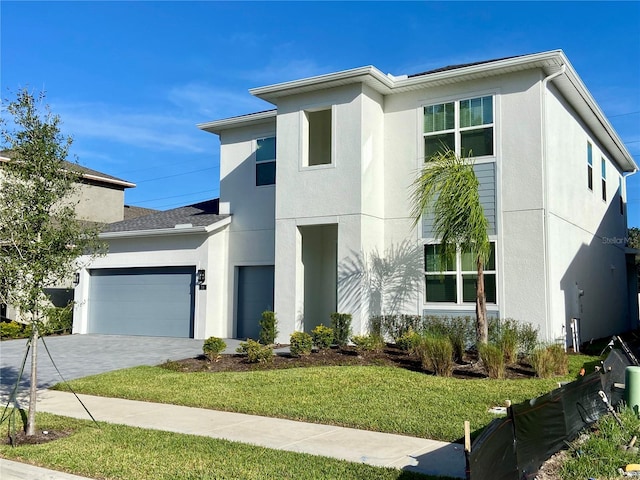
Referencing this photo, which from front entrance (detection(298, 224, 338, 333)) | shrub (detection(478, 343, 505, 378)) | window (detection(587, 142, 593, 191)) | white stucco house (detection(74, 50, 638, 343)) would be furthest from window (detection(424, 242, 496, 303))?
window (detection(587, 142, 593, 191))

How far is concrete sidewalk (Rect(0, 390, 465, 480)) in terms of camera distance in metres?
6.27

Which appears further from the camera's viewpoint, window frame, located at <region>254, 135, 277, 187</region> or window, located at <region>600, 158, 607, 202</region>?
window, located at <region>600, 158, 607, 202</region>

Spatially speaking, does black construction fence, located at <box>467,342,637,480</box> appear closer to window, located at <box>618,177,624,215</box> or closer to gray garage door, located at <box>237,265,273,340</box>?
gray garage door, located at <box>237,265,273,340</box>

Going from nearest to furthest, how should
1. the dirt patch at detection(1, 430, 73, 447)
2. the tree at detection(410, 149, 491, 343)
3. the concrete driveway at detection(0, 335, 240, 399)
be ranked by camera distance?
the dirt patch at detection(1, 430, 73, 447), the tree at detection(410, 149, 491, 343), the concrete driveway at detection(0, 335, 240, 399)

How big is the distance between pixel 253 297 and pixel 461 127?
8488 millimetres

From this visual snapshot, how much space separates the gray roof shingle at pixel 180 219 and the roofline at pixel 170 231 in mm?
185

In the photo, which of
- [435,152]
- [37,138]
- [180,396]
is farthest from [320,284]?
[37,138]

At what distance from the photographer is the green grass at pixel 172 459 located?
580 centimetres

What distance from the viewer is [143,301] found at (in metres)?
20.4

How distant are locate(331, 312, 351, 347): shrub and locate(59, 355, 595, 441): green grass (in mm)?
2958

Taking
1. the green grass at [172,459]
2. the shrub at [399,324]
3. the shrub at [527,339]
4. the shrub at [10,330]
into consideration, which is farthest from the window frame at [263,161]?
the green grass at [172,459]

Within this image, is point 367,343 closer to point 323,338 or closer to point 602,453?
point 323,338

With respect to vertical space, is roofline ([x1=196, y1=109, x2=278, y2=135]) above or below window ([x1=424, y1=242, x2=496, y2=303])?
above

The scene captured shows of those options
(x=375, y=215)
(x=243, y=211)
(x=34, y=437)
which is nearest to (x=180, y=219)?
(x=243, y=211)
